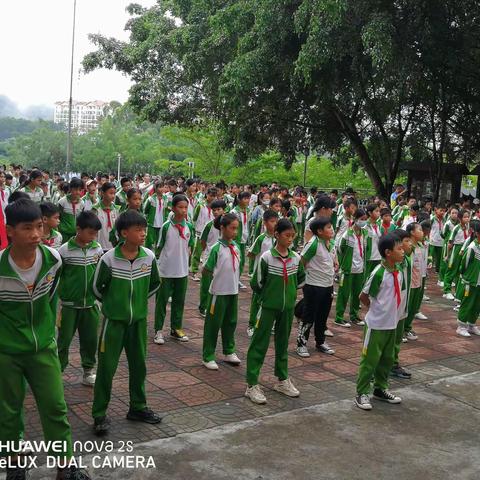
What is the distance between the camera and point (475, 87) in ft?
57.2

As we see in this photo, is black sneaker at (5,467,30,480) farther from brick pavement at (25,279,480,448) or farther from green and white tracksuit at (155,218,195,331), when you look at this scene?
green and white tracksuit at (155,218,195,331)

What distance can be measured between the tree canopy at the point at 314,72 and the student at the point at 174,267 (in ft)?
25.8

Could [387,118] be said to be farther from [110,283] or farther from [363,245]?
[110,283]

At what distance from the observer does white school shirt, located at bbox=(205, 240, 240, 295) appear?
6.23m

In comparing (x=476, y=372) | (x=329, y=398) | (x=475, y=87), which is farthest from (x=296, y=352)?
(x=475, y=87)

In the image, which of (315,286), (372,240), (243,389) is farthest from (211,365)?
(372,240)

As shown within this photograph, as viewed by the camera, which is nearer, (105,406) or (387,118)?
(105,406)

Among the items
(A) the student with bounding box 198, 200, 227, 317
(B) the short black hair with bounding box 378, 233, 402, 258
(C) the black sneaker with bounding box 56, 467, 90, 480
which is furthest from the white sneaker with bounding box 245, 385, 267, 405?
(A) the student with bounding box 198, 200, 227, 317

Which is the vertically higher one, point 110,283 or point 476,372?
point 110,283

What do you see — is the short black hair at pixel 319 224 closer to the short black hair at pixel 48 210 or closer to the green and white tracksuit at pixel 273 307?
the green and white tracksuit at pixel 273 307

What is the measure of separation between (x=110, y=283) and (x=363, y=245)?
478 centimetres

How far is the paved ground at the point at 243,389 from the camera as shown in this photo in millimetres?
4684

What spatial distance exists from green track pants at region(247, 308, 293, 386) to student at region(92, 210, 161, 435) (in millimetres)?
1065

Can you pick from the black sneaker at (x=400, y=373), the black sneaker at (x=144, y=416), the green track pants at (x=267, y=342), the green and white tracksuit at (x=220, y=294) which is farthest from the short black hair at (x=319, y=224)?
the black sneaker at (x=144, y=416)
